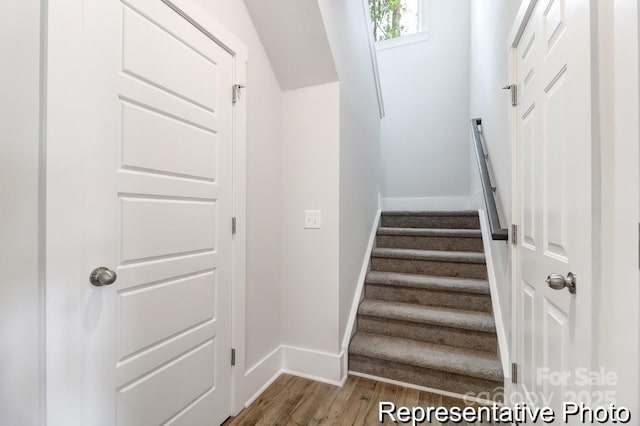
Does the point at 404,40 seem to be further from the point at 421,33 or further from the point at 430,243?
the point at 430,243

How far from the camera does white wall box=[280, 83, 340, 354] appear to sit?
6.57 feet

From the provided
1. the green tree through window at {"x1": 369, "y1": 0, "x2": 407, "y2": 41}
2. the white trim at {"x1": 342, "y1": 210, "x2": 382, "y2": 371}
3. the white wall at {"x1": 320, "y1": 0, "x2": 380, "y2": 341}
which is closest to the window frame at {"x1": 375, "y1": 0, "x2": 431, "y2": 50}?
the green tree through window at {"x1": 369, "y1": 0, "x2": 407, "y2": 41}

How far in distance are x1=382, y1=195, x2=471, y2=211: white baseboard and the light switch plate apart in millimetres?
2277

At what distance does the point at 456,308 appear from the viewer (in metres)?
2.24

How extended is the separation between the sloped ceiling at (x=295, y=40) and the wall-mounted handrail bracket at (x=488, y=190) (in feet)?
4.02

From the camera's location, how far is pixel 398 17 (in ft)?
13.3

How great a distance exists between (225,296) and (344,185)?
1.08 meters

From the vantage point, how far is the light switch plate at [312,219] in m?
2.03

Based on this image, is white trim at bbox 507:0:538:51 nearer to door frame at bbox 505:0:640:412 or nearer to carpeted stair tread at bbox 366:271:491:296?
door frame at bbox 505:0:640:412

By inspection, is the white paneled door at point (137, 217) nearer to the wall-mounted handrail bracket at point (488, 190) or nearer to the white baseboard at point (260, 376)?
the white baseboard at point (260, 376)

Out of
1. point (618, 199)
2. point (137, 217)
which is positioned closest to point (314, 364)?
point (137, 217)

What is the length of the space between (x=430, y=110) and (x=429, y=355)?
10.1 ft

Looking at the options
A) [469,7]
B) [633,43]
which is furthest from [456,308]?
[469,7]

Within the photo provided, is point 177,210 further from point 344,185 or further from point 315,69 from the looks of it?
point 315,69
